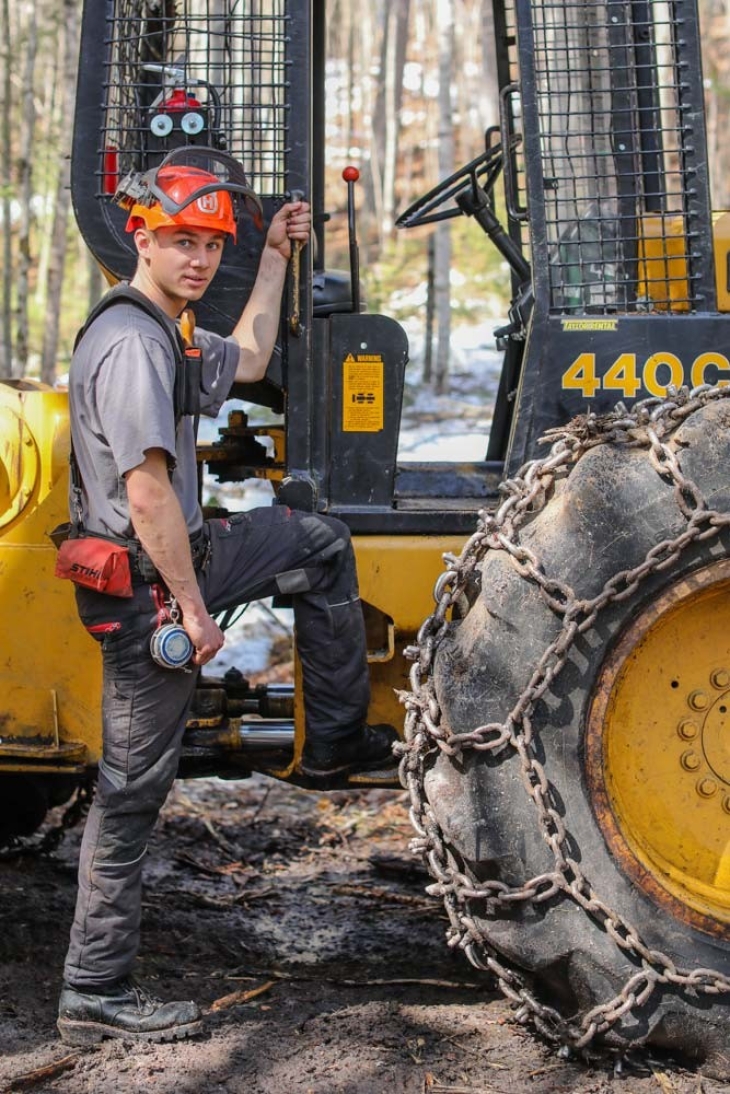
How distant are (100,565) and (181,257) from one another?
821 mm

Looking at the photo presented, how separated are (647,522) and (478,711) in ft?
2.04

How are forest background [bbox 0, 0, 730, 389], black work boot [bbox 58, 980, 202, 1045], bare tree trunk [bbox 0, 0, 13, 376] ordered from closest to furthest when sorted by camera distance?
1. black work boot [bbox 58, 980, 202, 1045]
2. forest background [bbox 0, 0, 730, 389]
3. bare tree trunk [bbox 0, 0, 13, 376]

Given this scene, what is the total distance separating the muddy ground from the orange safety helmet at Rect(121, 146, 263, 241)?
1669 millimetres

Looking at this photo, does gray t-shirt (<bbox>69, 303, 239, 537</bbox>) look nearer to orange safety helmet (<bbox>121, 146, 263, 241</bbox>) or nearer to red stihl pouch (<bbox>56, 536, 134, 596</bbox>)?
red stihl pouch (<bbox>56, 536, 134, 596</bbox>)

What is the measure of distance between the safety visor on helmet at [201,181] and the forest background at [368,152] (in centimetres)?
347

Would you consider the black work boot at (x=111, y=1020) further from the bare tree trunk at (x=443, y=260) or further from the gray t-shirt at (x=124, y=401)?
the bare tree trunk at (x=443, y=260)

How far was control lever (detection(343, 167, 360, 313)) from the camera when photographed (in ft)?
12.1

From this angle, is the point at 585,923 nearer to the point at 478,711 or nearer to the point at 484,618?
the point at 478,711

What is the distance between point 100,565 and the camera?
3.31 metres

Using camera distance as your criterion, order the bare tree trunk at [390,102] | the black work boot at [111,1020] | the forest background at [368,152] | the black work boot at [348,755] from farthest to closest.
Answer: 1. the bare tree trunk at [390,102]
2. the forest background at [368,152]
3. the black work boot at [348,755]
4. the black work boot at [111,1020]

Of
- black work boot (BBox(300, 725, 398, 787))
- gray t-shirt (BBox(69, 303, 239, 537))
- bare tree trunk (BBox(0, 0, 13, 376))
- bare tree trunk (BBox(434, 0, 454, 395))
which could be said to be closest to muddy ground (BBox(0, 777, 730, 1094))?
black work boot (BBox(300, 725, 398, 787))

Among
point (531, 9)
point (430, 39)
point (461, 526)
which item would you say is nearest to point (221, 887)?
point (461, 526)

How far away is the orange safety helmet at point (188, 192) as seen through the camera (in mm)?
3291

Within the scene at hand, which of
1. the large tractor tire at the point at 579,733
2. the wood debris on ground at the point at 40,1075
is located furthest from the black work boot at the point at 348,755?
the wood debris on ground at the point at 40,1075
